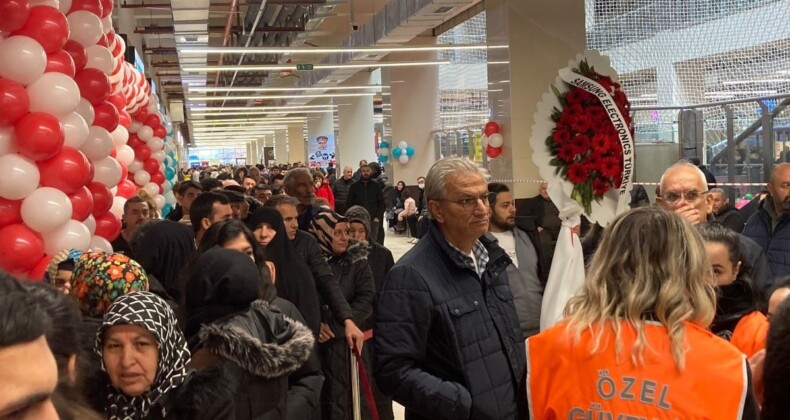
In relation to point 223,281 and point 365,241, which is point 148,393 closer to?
point 223,281

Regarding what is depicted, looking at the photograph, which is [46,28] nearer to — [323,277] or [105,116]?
[105,116]

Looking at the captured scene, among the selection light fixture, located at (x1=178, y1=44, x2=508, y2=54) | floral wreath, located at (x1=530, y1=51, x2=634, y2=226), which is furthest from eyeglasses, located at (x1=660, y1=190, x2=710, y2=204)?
light fixture, located at (x1=178, y1=44, x2=508, y2=54)

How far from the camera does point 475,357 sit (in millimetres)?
2432

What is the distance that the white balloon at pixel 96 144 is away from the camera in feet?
18.3

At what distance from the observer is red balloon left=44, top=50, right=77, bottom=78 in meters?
4.64

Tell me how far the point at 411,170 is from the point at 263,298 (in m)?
15.4

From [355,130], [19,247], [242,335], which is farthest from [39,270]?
[355,130]

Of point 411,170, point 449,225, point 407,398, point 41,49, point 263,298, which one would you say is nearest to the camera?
point 407,398

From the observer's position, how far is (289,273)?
160 inches

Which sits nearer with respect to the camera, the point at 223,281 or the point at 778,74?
the point at 223,281

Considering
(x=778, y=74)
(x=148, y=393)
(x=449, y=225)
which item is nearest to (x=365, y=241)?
(x=449, y=225)

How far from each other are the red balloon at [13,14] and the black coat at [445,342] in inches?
105

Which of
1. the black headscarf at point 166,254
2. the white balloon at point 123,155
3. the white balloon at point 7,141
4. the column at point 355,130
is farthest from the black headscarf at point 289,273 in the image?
the column at point 355,130

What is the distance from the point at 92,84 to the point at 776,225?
397 centimetres
